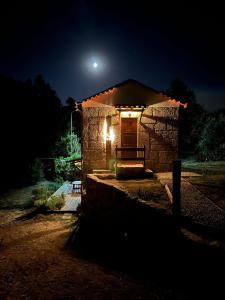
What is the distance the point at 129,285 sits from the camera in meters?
6.46

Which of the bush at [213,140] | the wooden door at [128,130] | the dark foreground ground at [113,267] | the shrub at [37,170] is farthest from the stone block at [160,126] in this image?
the shrub at [37,170]

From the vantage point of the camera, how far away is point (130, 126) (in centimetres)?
1469

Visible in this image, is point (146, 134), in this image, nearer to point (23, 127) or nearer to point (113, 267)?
point (113, 267)

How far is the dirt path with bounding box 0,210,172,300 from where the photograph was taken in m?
6.27

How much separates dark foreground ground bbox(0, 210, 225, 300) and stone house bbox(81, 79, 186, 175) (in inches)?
191

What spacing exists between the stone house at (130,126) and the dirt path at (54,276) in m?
4.69

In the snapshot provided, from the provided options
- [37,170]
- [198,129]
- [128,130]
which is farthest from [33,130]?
[198,129]

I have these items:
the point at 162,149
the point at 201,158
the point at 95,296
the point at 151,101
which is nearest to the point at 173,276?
the point at 95,296

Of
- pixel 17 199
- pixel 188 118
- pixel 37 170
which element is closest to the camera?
pixel 17 199

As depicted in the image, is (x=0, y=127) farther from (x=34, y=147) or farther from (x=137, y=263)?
(x=137, y=263)

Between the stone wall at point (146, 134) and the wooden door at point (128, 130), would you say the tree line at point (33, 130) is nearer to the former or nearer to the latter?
the stone wall at point (146, 134)

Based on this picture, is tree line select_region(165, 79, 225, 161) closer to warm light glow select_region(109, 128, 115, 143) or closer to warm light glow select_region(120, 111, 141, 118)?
warm light glow select_region(120, 111, 141, 118)

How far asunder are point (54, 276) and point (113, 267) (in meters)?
1.60

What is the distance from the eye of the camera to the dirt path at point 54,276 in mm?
6273
